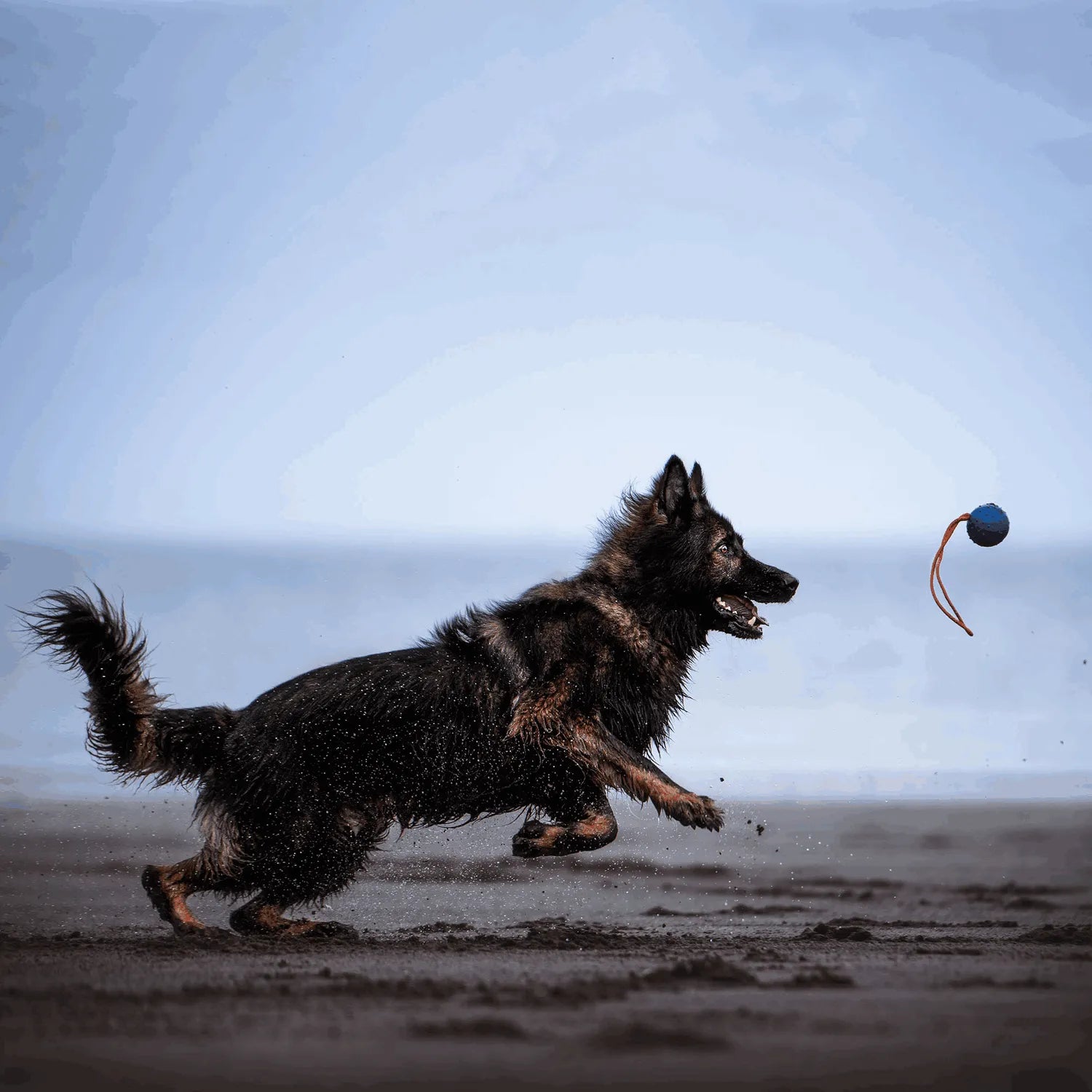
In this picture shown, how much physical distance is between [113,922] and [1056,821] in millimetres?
10580

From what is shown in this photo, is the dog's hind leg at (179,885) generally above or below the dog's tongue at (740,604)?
below

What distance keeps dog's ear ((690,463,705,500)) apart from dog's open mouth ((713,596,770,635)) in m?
0.55

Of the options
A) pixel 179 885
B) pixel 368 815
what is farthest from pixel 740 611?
pixel 179 885

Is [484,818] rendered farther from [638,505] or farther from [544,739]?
[638,505]

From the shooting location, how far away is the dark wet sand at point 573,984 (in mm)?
4078

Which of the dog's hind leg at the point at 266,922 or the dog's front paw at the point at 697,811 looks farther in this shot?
the dog's hind leg at the point at 266,922

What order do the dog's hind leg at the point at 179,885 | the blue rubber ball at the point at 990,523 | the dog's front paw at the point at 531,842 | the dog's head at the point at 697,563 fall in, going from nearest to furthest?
the dog's front paw at the point at 531,842
the dog's hind leg at the point at 179,885
the dog's head at the point at 697,563
the blue rubber ball at the point at 990,523

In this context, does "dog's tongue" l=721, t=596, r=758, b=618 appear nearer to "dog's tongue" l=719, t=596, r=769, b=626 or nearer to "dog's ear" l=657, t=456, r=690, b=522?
"dog's tongue" l=719, t=596, r=769, b=626

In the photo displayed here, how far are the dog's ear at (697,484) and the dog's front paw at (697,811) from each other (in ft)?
5.43

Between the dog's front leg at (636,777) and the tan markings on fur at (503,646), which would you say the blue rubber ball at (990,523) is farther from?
the tan markings on fur at (503,646)

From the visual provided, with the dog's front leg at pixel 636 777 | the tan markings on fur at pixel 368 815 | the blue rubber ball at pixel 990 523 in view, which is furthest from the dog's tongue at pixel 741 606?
the tan markings on fur at pixel 368 815

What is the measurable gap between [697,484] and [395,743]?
214 cm

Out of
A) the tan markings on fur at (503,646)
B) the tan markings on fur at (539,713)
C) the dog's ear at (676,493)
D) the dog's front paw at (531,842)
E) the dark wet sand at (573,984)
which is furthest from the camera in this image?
the dog's ear at (676,493)

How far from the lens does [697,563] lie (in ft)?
22.8
